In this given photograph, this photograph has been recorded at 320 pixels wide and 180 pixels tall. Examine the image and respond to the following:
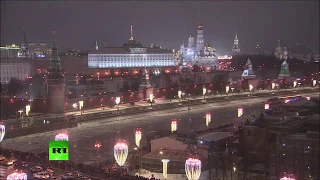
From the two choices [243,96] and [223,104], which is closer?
[223,104]

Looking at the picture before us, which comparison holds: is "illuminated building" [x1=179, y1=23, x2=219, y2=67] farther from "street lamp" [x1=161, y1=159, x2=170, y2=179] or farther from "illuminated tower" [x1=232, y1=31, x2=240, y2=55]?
"street lamp" [x1=161, y1=159, x2=170, y2=179]

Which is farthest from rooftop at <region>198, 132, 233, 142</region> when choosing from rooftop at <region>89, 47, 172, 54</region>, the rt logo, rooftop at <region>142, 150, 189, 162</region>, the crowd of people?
rooftop at <region>89, 47, 172, 54</region>

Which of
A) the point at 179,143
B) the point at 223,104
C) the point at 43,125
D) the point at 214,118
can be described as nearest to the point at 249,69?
the point at 223,104

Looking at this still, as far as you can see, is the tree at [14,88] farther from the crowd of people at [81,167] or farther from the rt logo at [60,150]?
the rt logo at [60,150]

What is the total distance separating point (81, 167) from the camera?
7.39 meters

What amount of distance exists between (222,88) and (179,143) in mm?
15730

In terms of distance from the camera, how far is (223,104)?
18719mm

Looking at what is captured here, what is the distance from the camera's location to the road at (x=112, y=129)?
10188 millimetres

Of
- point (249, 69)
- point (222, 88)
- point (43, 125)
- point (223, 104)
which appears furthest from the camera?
point (249, 69)

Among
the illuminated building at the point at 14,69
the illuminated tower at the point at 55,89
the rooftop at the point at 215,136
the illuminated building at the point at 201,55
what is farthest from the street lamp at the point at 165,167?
→ the illuminated building at the point at 201,55

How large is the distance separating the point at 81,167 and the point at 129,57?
1003 inches

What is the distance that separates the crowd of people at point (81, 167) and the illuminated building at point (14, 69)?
17971 mm

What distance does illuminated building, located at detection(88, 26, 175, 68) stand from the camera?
31.5m

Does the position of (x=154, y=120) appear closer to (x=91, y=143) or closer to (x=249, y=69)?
(x=91, y=143)
